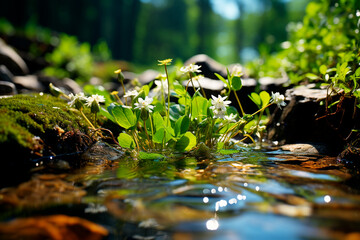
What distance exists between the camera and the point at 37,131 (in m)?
1.96

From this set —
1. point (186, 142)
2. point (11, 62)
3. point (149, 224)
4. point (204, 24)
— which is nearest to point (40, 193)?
point (149, 224)

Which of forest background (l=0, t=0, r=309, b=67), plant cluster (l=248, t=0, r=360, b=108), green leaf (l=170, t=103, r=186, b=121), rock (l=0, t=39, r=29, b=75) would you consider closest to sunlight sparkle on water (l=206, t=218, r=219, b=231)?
green leaf (l=170, t=103, r=186, b=121)

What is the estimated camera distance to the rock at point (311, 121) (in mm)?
2387

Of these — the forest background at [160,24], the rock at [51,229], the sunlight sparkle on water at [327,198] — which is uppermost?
the forest background at [160,24]

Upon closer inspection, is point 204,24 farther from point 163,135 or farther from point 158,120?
point 163,135

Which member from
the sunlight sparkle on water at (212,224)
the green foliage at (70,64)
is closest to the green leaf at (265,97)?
the sunlight sparkle on water at (212,224)

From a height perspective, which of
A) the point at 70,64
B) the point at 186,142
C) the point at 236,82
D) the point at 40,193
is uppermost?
the point at 70,64

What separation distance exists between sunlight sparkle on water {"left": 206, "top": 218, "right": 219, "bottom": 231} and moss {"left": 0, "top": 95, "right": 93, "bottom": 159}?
1283mm

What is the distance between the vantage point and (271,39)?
680cm

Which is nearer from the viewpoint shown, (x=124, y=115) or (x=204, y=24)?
(x=124, y=115)

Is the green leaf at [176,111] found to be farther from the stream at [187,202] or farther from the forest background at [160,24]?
the forest background at [160,24]

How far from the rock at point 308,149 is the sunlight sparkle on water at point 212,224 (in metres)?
1.59

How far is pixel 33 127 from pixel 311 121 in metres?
2.39

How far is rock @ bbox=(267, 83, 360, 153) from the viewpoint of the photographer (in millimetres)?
2387
